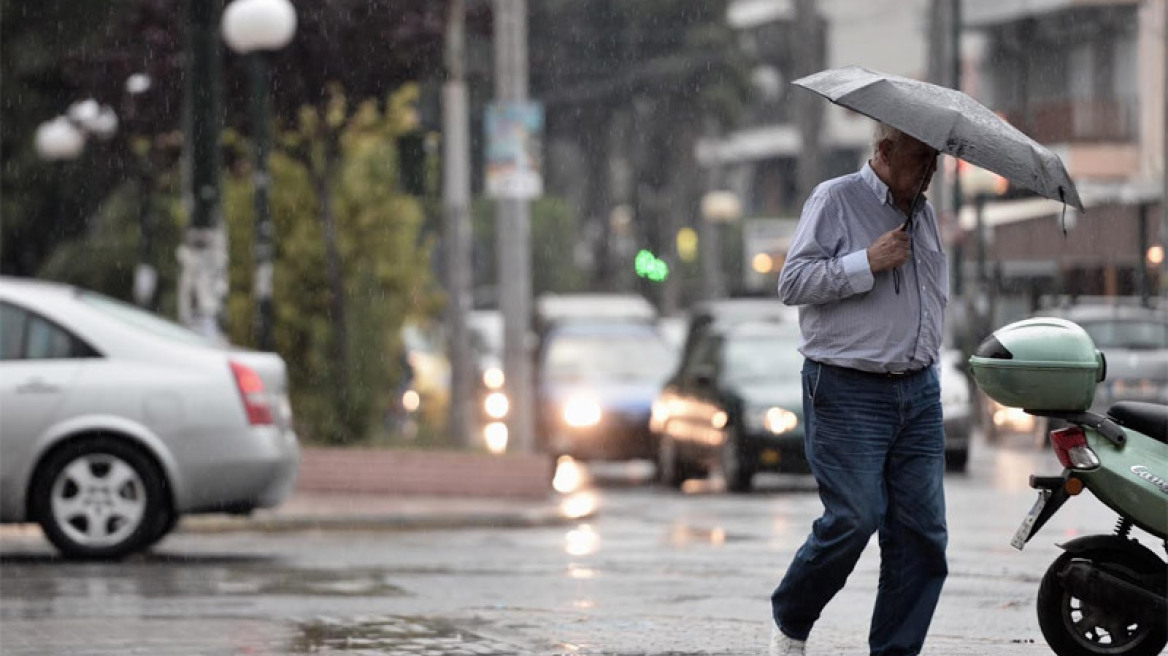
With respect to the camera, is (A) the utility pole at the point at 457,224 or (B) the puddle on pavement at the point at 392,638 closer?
(B) the puddle on pavement at the point at 392,638

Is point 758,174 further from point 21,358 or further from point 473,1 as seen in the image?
point 21,358

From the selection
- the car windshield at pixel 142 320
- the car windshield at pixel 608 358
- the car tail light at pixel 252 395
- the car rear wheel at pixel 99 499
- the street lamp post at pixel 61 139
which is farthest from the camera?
the street lamp post at pixel 61 139

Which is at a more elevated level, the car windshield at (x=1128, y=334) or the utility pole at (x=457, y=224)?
the utility pole at (x=457, y=224)

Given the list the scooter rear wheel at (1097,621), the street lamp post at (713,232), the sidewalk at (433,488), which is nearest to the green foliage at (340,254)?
the sidewalk at (433,488)

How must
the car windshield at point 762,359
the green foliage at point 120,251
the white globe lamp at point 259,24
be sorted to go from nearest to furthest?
the white globe lamp at point 259,24
the car windshield at point 762,359
the green foliage at point 120,251

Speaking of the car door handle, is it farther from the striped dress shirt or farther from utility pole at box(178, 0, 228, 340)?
the striped dress shirt

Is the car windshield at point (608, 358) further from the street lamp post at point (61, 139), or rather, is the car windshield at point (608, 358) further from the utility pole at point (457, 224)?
the street lamp post at point (61, 139)

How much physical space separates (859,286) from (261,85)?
465 inches

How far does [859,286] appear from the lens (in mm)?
7523

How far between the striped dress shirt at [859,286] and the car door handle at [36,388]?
6.37m

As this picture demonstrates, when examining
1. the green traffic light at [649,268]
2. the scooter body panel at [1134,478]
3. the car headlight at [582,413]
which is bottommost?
the car headlight at [582,413]

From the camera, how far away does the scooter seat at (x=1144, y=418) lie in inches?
316

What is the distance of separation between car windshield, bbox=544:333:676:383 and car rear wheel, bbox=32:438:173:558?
12.1m

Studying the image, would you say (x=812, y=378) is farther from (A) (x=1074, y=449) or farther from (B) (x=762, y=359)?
(B) (x=762, y=359)
